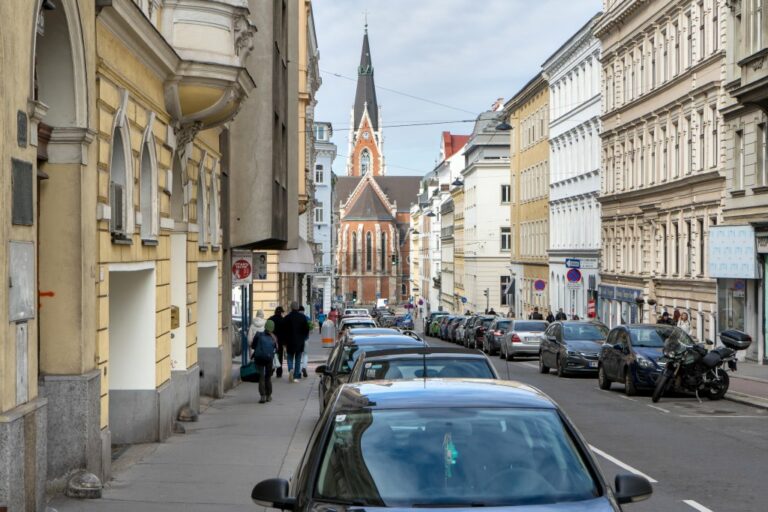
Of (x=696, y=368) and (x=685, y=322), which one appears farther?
(x=685, y=322)

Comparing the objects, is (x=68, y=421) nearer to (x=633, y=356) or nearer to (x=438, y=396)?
(x=438, y=396)

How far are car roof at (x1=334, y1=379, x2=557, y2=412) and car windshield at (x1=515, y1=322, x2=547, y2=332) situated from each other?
34039 millimetres

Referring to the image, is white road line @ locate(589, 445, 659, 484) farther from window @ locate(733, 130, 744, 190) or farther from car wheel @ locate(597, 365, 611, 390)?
window @ locate(733, 130, 744, 190)

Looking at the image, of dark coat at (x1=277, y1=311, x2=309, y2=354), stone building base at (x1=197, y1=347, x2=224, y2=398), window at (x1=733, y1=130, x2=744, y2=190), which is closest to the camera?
stone building base at (x1=197, y1=347, x2=224, y2=398)

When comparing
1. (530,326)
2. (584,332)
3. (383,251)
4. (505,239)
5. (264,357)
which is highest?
(505,239)

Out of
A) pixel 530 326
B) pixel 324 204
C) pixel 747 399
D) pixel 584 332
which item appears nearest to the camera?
pixel 747 399

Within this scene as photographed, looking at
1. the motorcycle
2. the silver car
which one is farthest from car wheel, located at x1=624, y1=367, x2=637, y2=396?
the silver car

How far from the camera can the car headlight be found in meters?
24.5

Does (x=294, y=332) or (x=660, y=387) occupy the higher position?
(x=294, y=332)

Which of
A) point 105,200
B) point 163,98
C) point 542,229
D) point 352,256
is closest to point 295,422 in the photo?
point 163,98

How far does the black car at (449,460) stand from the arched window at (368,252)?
17838 centimetres

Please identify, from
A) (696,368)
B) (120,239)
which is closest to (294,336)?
(696,368)

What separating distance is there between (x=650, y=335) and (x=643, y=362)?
1.19 m

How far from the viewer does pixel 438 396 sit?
6859 mm
